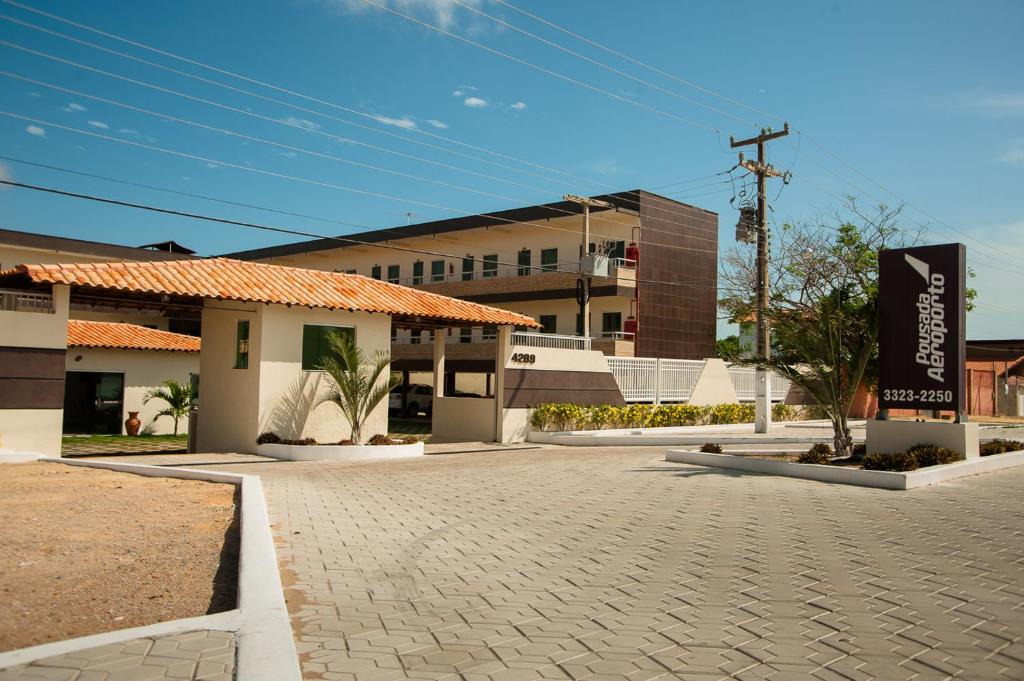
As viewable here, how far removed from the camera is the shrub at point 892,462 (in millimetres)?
13500

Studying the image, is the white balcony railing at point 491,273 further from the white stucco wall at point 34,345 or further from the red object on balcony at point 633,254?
the white stucco wall at point 34,345

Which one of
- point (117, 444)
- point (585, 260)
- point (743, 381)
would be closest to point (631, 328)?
point (585, 260)

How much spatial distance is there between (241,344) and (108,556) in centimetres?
1269

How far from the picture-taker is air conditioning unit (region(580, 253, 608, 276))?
1264 inches

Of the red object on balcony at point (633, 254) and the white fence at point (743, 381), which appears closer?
the white fence at point (743, 381)

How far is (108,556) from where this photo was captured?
7.01 meters

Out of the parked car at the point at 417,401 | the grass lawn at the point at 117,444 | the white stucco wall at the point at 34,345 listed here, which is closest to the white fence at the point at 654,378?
the grass lawn at the point at 117,444

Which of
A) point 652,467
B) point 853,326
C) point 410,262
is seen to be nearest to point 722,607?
point 652,467

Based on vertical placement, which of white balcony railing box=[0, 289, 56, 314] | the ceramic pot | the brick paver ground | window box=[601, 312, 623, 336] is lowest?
the ceramic pot

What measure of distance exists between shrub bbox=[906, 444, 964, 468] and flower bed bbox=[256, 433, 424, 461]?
1047 cm

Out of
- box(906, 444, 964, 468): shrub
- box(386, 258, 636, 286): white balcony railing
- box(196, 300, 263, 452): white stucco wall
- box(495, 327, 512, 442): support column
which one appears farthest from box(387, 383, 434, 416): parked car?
box(906, 444, 964, 468): shrub

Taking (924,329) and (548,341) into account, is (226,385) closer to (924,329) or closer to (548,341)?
(548,341)

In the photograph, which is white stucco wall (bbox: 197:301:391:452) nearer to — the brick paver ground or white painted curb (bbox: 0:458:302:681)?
white painted curb (bbox: 0:458:302:681)

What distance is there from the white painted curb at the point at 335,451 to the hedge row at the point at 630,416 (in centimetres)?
576
